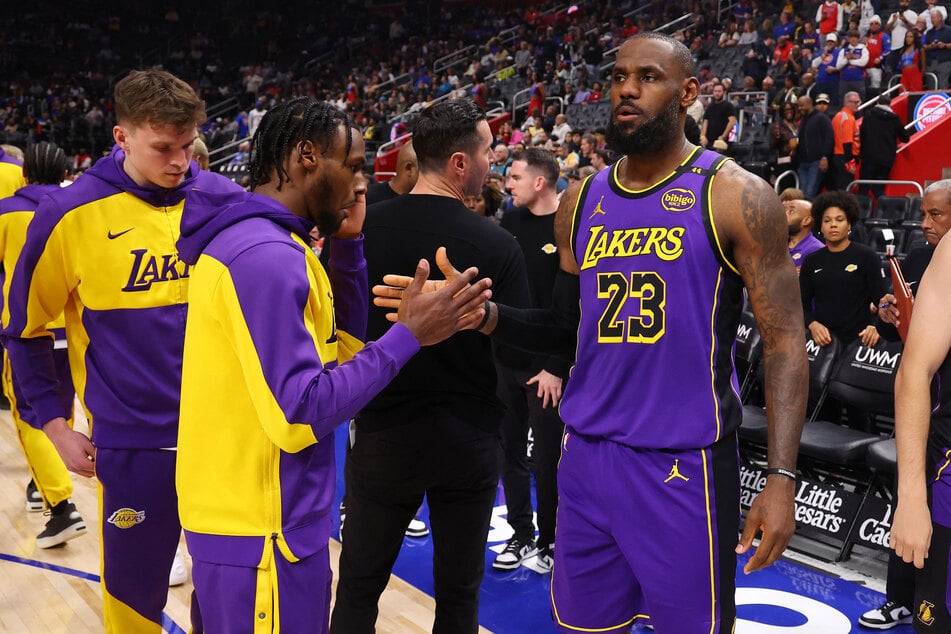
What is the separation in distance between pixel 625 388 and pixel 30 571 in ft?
11.0

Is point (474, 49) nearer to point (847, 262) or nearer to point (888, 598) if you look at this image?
point (847, 262)

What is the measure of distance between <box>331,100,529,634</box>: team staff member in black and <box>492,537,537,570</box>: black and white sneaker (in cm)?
154

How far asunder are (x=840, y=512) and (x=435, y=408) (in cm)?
275

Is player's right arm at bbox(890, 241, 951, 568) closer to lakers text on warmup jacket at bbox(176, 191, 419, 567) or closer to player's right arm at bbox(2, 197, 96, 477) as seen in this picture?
lakers text on warmup jacket at bbox(176, 191, 419, 567)

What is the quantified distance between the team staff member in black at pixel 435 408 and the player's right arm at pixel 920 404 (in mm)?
1099

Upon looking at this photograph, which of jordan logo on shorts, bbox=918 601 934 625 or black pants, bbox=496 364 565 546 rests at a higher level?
jordan logo on shorts, bbox=918 601 934 625

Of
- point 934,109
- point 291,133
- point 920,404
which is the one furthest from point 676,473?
point 934,109

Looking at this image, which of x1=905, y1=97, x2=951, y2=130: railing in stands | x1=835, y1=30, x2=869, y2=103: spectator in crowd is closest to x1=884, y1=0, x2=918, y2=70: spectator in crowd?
x1=835, y1=30, x2=869, y2=103: spectator in crowd

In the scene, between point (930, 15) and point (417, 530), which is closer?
point (417, 530)

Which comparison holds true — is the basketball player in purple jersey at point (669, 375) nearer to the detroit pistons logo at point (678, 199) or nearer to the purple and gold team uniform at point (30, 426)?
the detroit pistons logo at point (678, 199)

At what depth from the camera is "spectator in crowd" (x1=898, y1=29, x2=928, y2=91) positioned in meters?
11.1

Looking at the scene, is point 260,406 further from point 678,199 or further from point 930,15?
point 930,15

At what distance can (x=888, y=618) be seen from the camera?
363cm

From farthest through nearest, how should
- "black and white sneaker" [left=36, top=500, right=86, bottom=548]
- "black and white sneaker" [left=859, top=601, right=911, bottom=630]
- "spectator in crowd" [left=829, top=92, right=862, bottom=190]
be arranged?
"spectator in crowd" [left=829, top=92, right=862, bottom=190] → "black and white sneaker" [left=36, top=500, right=86, bottom=548] → "black and white sneaker" [left=859, top=601, right=911, bottom=630]
